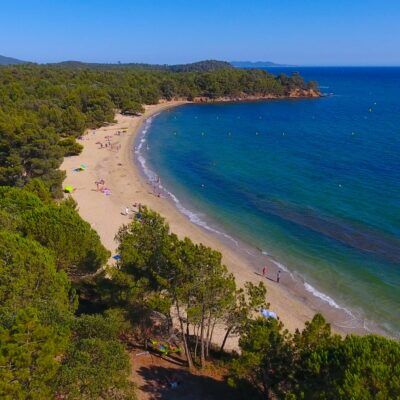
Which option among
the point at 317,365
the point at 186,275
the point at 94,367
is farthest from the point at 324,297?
the point at 94,367

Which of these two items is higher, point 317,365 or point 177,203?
point 317,365

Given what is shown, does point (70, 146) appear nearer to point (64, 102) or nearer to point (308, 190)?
point (64, 102)

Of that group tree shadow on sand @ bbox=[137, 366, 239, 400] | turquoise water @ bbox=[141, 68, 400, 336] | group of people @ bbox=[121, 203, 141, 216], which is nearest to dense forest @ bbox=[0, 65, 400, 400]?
tree shadow on sand @ bbox=[137, 366, 239, 400]

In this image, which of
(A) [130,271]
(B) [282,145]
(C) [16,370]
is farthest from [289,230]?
(B) [282,145]

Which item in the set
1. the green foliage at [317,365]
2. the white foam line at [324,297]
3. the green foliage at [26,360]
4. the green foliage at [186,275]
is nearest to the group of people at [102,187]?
the white foam line at [324,297]

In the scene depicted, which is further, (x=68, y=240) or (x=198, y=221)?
(x=198, y=221)

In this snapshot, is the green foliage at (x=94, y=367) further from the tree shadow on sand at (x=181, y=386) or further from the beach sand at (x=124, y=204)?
the beach sand at (x=124, y=204)

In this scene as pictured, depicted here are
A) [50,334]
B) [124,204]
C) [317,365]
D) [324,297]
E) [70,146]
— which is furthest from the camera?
[70,146]
